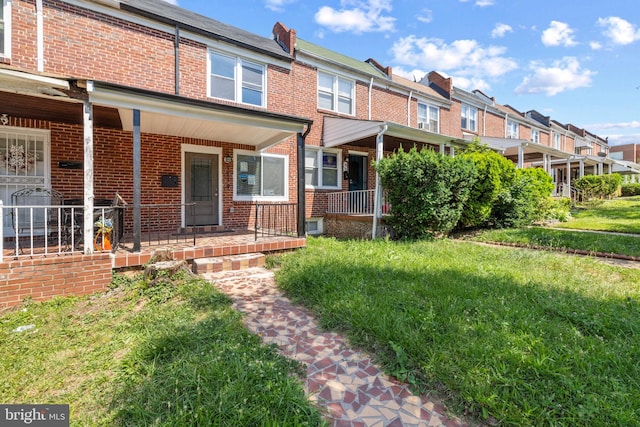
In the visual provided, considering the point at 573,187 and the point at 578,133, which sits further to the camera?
the point at 578,133

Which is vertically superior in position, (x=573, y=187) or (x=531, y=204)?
(x=573, y=187)

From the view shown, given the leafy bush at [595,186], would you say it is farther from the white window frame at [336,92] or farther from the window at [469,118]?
the white window frame at [336,92]

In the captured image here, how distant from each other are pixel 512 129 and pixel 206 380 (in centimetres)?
2357

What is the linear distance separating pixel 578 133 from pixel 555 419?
42.1m

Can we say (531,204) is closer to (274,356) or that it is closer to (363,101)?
(363,101)

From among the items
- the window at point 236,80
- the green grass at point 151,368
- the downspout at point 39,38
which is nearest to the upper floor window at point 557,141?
the window at point 236,80

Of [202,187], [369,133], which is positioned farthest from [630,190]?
[202,187]

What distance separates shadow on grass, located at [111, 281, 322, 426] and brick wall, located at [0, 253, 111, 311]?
1.80 metres

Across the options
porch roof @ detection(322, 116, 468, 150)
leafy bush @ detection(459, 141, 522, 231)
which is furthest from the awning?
leafy bush @ detection(459, 141, 522, 231)

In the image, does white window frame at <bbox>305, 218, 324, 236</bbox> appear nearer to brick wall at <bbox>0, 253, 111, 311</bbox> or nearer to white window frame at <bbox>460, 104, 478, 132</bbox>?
brick wall at <bbox>0, 253, 111, 311</bbox>

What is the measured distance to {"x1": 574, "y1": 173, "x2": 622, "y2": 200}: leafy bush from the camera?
19505 millimetres

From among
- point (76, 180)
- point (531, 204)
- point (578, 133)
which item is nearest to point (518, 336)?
point (76, 180)

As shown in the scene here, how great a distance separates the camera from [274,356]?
112 inches

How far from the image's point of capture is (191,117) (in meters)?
5.80
